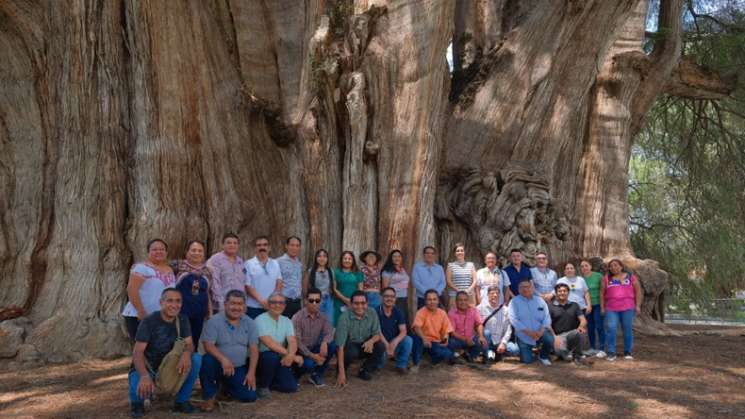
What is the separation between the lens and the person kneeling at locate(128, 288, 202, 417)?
170 inches

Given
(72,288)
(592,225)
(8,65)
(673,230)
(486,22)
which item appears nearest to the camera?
(72,288)

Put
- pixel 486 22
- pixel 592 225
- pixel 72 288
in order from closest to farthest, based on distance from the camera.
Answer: pixel 72 288
pixel 486 22
pixel 592 225

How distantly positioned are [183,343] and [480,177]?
4.99 metres

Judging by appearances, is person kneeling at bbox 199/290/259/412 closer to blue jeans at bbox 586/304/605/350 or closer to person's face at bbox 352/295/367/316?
person's face at bbox 352/295/367/316

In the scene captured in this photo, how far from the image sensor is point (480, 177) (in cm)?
830

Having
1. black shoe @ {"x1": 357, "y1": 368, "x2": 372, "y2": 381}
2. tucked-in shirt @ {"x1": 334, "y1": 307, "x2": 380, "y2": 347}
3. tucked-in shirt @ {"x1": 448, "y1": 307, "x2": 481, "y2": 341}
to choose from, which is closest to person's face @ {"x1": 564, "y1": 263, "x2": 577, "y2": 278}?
tucked-in shirt @ {"x1": 448, "y1": 307, "x2": 481, "y2": 341}

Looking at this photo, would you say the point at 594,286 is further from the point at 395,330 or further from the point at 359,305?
the point at 359,305

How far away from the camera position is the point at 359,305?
5746mm

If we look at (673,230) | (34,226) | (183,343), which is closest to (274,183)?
(34,226)

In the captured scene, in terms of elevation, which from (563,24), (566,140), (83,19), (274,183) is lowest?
(274,183)

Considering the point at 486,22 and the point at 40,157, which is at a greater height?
the point at 486,22

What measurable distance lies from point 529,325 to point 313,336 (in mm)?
2430

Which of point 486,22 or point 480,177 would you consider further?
point 486,22

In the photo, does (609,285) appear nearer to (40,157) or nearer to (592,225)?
(592,225)
